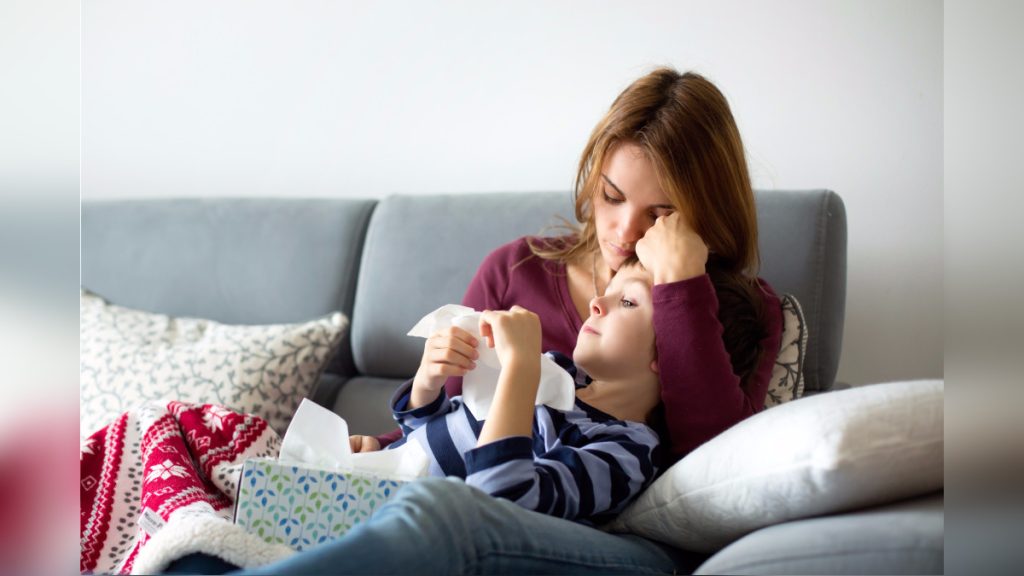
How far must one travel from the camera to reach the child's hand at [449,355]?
1196 mm

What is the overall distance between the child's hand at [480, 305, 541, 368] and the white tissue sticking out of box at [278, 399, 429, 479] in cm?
15

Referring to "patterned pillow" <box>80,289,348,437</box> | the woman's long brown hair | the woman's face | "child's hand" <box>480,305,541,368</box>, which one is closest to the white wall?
the woman's long brown hair

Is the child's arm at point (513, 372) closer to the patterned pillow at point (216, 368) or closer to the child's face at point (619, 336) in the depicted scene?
the child's face at point (619, 336)

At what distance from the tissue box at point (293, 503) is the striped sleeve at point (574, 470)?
0.13 metres

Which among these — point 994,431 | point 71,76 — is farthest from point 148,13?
point 994,431

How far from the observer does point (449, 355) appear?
119cm

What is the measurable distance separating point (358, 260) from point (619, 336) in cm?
71

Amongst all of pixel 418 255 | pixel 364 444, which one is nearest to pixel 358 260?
pixel 418 255

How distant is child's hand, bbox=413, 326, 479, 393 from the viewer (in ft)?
3.92

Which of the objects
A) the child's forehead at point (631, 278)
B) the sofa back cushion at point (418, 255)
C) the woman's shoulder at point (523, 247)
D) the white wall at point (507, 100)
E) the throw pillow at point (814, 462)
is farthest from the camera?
the sofa back cushion at point (418, 255)

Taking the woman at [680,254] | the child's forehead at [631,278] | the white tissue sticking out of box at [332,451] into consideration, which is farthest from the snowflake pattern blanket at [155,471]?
the child's forehead at [631,278]

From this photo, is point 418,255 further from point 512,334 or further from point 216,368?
point 512,334

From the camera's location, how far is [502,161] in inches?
70.2

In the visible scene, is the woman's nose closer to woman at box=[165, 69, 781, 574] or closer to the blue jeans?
woman at box=[165, 69, 781, 574]
